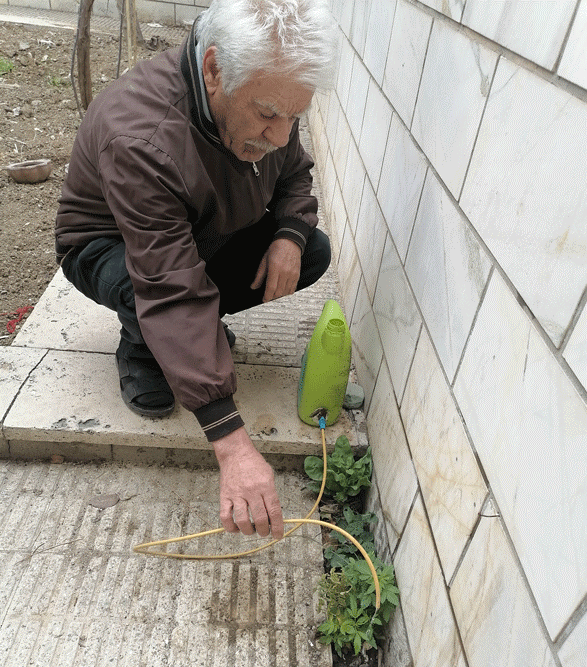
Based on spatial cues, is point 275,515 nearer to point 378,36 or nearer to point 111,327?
point 111,327

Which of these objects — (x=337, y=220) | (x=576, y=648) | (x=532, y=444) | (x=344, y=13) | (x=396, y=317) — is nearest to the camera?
(x=576, y=648)

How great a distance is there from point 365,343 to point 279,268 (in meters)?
0.41

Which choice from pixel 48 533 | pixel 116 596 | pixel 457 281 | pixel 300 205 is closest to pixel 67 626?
pixel 116 596

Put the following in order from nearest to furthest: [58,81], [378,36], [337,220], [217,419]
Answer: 1. [217,419]
2. [378,36]
3. [337,220]
4. [58,81]

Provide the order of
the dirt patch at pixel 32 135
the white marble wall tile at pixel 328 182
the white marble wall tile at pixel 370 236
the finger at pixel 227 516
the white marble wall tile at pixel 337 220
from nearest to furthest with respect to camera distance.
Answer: the finger at pixel 227 516, the white marble wall tile at pixel 370 236, the dirt patch at pixel 32 135, the white marble wall tile at pixel 337 220, the white marble wall tile at pixel 328 182

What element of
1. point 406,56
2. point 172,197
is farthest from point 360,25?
point 172,197

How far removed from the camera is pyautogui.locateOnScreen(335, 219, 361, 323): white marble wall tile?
2211 mm

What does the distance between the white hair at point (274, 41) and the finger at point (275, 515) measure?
0.89m

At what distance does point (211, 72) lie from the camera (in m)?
1.32

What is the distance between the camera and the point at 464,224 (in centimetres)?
109

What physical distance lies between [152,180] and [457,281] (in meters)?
0.71

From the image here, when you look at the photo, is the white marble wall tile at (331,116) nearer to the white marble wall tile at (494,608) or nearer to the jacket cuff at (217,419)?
the jacket cuff at (217,419)

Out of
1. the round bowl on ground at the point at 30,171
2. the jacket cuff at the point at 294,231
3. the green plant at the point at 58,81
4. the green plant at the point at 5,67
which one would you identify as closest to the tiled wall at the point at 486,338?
the jacket cuff at the point at 294,231

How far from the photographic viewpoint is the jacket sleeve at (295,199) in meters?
1.82
